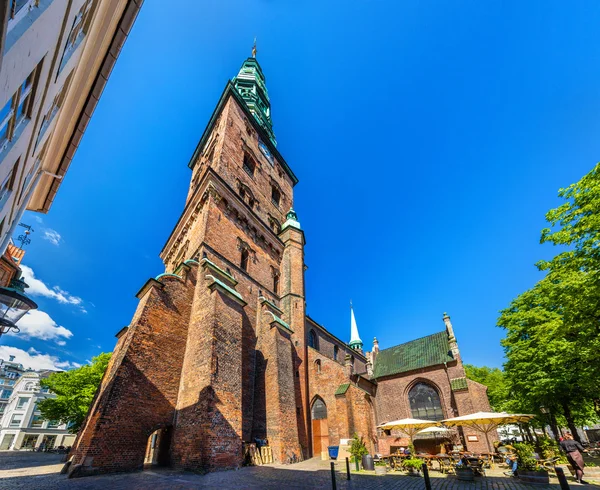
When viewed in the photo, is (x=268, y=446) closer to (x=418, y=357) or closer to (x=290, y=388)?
(x=290, y=388)

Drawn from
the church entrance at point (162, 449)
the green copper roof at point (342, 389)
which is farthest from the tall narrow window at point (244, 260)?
the green copper roof at point (342, 389)

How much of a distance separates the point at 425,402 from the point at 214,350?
20638 millimetres

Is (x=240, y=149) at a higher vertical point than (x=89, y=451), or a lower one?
higher

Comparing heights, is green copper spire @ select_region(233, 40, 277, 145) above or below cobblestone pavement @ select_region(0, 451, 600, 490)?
above

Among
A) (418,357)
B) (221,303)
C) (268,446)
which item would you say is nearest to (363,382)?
(418,357)

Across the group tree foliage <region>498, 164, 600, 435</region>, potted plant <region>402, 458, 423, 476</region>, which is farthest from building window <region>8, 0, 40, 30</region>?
Answer: potted plant <region>402, 458, 423, 476</region>

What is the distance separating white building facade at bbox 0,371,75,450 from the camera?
146 ft

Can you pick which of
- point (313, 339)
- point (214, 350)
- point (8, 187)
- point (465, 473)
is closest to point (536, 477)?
point (465, 473)

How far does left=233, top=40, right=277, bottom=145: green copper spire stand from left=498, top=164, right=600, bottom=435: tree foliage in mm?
27208

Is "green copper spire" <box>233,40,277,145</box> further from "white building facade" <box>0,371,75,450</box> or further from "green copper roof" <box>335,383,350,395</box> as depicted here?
"white building facade" <box>0,371,75,450</box>

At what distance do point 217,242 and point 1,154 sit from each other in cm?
1265

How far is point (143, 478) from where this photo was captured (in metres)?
7.47

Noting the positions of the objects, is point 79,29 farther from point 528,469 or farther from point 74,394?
point 74,394

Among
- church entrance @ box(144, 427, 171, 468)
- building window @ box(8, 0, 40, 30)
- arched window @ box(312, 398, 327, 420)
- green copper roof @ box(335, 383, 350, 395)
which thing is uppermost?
building window @ box(8, 0, 40, 30)
